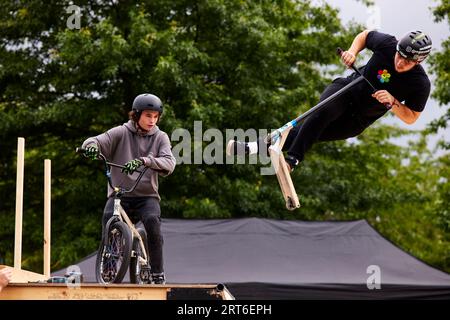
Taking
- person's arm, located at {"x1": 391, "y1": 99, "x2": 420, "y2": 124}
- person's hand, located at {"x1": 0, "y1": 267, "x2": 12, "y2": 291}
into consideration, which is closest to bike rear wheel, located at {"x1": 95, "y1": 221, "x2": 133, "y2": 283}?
person's hand, located at {"x1": 0, "y1": 267, "x2": 12, "y2": 291}

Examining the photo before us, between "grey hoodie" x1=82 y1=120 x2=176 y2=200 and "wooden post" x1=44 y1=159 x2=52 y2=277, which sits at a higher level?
"grey hoodie" x1=82 y1=120 x2=176 y2=200

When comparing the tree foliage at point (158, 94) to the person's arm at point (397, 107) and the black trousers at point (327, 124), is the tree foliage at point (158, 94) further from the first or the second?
the person's arm at point (397, 107)

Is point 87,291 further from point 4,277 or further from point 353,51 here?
point 353,51

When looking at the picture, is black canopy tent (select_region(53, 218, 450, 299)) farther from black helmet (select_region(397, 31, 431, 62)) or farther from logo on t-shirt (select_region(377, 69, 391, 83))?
black helmet (select_region(397, 31, 431, 62))

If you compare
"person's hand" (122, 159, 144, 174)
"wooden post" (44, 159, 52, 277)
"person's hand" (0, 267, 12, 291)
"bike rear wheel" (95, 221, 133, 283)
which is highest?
"person's hand" (122, 159, 144, 174)

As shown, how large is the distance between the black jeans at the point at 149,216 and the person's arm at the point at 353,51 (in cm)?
233

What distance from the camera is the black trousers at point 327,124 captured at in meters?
7.92

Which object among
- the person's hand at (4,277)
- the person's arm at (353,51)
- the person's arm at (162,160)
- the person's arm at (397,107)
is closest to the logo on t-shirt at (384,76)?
the person's arm at (397,107)

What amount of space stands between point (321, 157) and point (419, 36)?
1548 cm

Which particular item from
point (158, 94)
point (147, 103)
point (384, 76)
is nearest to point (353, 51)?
point (384, 76)

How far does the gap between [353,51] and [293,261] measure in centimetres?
610

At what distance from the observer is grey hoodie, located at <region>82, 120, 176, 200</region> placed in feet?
26.1

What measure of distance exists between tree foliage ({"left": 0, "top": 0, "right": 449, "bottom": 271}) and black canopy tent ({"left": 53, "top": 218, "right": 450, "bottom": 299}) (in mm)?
4693
